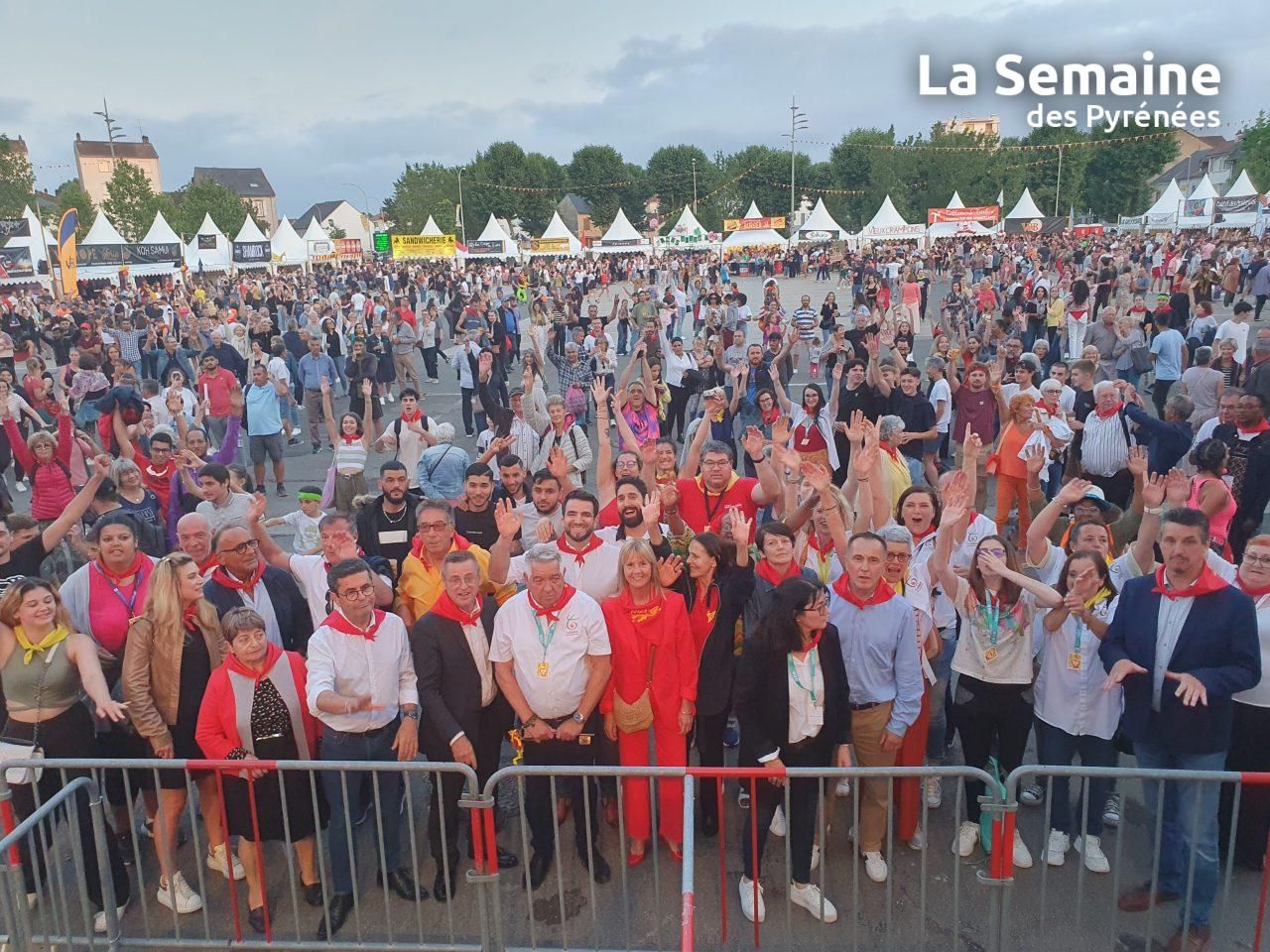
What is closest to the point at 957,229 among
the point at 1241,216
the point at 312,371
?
the point at 1241,216

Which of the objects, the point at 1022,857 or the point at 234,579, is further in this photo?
the point at 234,579

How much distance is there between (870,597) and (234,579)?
3.12m

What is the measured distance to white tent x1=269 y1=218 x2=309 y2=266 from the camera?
160 feet

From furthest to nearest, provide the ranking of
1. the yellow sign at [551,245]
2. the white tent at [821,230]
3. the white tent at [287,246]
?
the yellow sign at [551,245], the white tent at [821,230], the white tent at [287,246]

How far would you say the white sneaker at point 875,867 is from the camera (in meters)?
4.14

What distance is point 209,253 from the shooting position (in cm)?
4497

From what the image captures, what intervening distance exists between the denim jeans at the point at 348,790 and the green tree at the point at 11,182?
76672mm

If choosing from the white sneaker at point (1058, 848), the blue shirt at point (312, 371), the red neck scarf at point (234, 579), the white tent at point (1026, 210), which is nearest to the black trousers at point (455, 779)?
the red neck scarf at point (234, 579)

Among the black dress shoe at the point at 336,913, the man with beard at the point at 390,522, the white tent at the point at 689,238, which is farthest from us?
the white tent at the point at 689,238

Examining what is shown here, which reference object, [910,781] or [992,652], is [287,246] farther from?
[992,652]

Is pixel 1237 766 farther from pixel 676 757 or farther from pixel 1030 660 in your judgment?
pixel 676 757

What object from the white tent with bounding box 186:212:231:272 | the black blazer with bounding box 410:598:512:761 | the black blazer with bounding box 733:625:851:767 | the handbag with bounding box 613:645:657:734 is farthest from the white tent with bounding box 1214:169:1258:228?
the white tent with bounding box 186:212:231:272

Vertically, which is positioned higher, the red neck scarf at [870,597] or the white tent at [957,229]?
the white tent at [957,229]

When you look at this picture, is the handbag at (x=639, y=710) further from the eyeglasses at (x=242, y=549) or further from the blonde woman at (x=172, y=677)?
the eyeglasses at (x=242, y=549)
